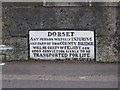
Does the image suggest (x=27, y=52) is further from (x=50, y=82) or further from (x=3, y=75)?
(x=50, y=82)

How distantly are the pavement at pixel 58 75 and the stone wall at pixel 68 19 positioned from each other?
0.96m

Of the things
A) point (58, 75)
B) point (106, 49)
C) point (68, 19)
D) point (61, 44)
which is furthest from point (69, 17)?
point (58, 75)

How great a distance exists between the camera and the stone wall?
1164cm

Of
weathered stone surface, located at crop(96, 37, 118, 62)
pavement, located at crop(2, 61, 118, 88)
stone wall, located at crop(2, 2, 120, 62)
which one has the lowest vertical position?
pavement, located at crop(2, 61, 118, 88)

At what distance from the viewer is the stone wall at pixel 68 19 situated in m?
11.6

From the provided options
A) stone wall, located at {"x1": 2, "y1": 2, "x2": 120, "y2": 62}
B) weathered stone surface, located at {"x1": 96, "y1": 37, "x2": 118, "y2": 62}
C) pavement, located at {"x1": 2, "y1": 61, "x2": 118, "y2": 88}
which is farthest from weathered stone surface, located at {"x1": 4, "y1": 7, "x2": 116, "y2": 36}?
pavement, located at {"x1": 2, "y1": 61, "x2": 118, "y2": 88}

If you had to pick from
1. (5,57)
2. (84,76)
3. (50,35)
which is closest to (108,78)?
(84,76)

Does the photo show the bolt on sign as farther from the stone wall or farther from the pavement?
the pavement

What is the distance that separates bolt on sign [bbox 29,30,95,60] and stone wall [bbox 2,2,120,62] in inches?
7.7

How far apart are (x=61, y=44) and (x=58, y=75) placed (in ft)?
8.63

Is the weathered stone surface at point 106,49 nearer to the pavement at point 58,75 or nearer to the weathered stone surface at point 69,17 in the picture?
the weathered stone surface at point 69,17

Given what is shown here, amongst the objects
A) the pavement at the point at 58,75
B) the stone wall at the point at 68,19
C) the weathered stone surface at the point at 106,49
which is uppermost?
the stone wall at the point at 68,19

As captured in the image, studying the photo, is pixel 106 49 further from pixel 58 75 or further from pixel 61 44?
pixel 58 75

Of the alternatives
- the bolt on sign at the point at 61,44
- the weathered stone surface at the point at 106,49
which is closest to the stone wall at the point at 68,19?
the weathered stone surface at the point at 106,49
